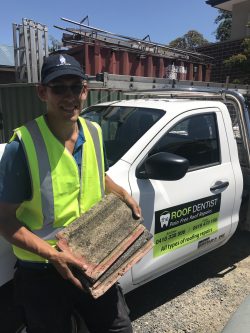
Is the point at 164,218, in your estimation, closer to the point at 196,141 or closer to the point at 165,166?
the point at 165,166

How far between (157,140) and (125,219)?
3.29 ft

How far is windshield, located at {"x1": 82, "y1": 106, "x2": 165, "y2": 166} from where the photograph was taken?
2.81 meters

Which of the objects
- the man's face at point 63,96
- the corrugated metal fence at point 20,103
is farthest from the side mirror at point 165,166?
the corrugated metal fence at point 20,103

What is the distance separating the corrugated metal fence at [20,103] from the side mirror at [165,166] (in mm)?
4303

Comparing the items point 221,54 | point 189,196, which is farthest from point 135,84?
point 221,54

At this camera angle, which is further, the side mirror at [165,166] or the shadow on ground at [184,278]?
the shadow on ground at [184,278]

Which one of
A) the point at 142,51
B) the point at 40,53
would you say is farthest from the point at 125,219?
the point at 142,51

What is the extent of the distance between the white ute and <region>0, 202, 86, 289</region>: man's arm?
20.1 inches

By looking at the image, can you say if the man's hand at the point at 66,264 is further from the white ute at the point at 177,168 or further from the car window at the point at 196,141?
the car window at the point at 196,141

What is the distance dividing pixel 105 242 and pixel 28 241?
Result: 0.38 meters

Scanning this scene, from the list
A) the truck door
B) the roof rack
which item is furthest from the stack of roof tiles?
the roof rack

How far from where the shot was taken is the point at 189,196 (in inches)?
112

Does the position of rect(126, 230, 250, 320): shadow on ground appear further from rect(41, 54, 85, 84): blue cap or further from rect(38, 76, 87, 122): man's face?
rect(41, 54, 85, 84): blue cap

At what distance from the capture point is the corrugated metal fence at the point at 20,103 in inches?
283
